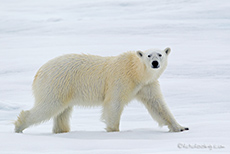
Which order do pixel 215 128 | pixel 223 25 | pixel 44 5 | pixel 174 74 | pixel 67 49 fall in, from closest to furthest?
pixel 215 128 → pixel 174 74 → pixel 67 49 → pixel 223 25 → pixel 44 5

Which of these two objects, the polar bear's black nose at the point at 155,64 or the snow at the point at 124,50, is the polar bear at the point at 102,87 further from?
the snow at the point at 124,50

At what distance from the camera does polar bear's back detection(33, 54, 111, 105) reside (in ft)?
17.5

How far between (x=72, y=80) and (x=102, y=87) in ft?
1.29

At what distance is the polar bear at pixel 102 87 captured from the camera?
521 cm

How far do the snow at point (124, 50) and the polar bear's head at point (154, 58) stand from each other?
77 cm

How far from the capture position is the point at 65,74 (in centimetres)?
540

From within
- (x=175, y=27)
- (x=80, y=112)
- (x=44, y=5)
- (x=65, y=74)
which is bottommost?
(x=80, y=112)

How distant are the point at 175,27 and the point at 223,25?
1.58m

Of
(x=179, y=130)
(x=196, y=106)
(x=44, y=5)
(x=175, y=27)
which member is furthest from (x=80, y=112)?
(x=44, y=5)

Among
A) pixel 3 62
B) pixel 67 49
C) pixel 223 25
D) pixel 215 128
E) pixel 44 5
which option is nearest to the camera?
pixel 215 128

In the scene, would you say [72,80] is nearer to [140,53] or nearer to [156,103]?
[140,53]

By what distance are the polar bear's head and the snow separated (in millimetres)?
773

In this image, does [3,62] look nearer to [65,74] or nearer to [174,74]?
[174,74]

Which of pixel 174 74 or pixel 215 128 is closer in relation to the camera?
pixel 215 128
